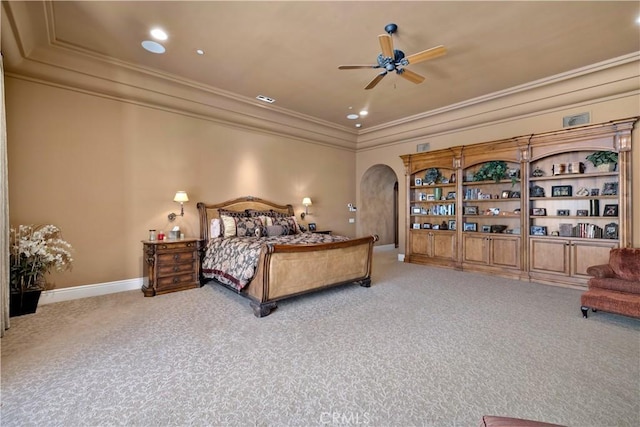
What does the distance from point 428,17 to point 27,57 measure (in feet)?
16.1

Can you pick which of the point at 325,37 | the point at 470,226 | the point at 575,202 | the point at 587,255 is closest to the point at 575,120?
the point at 575,202

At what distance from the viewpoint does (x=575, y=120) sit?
477cm

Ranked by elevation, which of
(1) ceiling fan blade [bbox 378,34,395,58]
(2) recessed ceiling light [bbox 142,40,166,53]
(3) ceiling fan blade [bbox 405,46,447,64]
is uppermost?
(2) recessed ceiling light [bbox 142,40,166,53]

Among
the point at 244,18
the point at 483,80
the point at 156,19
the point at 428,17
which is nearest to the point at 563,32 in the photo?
the point at 483,80

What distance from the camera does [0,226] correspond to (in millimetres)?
2807

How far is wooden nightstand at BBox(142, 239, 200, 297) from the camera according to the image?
423cm

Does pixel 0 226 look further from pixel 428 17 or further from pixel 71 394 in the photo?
pixel 428 17

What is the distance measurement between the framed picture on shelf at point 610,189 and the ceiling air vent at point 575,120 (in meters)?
1.06

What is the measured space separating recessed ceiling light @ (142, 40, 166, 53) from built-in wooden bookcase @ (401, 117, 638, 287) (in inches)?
209

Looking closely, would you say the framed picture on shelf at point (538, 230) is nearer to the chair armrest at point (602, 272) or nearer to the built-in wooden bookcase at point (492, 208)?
the built-in wooden bookcase at point (492, 208)

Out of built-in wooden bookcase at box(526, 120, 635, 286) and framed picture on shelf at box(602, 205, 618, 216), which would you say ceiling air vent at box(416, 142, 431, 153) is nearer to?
built-in wooden bookcase at box(526, 120, 635, 286)

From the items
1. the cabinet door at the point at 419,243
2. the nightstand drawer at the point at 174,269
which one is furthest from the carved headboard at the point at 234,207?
the cabinet door at the point at 419,243

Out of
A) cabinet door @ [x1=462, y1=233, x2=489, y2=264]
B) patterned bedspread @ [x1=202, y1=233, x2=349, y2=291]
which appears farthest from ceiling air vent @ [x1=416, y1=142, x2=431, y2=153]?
patterned bedspread @ [x1=202, y1=233, x2=349, y2=291]

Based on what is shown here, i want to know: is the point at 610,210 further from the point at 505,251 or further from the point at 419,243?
the point at 419,243
